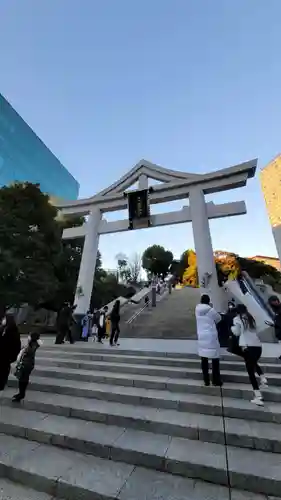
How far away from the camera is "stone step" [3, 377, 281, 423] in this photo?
137 inches

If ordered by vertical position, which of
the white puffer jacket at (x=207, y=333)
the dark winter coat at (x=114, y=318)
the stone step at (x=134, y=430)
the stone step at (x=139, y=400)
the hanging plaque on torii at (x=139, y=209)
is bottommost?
the stone step at (x=134, y=430)

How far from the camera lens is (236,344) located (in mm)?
3916

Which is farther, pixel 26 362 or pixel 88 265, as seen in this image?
pixel 88 265

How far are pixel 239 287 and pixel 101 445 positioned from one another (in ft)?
37.3

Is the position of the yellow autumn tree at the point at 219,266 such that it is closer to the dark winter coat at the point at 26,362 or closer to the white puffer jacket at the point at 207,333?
the white puffer jacket at the point at 207,333

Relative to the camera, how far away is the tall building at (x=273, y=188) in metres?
32.7

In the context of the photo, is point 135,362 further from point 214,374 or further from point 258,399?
point 258,399

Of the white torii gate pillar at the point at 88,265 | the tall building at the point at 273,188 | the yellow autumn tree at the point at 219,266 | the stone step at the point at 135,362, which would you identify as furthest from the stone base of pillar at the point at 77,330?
the tall building at the point at 273,188

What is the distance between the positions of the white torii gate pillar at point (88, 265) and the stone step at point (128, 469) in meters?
9.34

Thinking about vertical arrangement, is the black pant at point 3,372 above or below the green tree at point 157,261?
below

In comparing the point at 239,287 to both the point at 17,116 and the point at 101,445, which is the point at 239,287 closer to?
the point at 101,445

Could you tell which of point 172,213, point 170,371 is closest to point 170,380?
point 170,371

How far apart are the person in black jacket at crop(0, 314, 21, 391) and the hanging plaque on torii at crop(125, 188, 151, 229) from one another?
350 inches

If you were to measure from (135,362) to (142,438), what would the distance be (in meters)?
2.49
